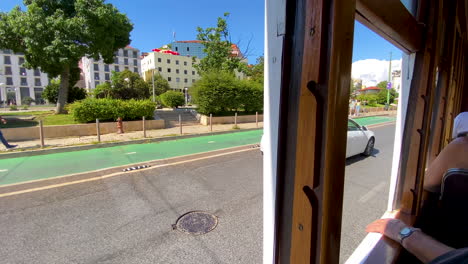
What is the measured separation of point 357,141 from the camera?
20.8 feet

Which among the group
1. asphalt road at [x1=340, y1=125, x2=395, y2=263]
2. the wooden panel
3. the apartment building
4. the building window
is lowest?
asphalt road at [x1=340, y1=125, x2=395, y2=263]

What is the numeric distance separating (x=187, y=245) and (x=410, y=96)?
2821 mm

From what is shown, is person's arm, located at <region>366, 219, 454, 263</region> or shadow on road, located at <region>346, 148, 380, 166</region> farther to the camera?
shadow on road, located at <region>346, 148, 380, 166</region>

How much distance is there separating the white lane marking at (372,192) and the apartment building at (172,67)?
6302cm

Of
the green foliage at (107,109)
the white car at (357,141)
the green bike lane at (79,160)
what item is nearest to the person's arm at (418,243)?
the white car at (357,141)

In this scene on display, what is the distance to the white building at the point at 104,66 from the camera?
67.8 meters

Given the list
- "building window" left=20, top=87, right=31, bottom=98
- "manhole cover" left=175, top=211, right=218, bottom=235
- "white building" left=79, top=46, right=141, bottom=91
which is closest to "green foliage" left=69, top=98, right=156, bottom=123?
"manhole cover" left=175, top=211, right=218, bottom=235

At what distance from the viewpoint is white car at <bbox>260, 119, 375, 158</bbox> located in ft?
19.7

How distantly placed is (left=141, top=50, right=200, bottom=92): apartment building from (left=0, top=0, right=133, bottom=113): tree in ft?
158

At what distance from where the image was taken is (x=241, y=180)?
4871mm

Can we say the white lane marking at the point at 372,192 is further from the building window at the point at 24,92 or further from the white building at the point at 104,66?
the building window at the point at 24,92

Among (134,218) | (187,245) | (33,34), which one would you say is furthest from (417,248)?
(33,34)

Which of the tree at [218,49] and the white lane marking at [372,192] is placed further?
the tree at [218,49]

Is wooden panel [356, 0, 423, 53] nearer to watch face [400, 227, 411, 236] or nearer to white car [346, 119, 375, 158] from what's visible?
watch face [400, 227, 411, 236]
